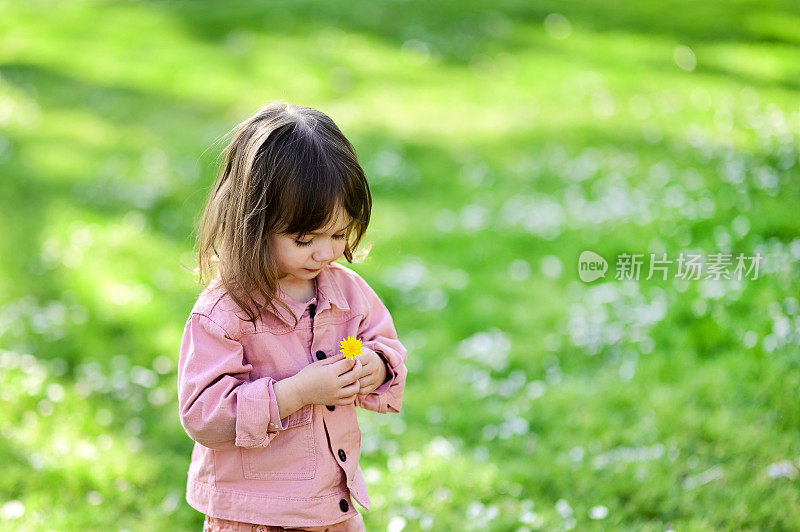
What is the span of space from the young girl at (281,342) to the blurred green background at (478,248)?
1456 mm

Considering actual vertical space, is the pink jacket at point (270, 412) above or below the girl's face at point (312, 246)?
below

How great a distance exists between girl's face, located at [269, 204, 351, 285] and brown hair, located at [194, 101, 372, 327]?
2cm

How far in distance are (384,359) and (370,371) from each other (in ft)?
0.36

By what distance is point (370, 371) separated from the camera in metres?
A: 2.55

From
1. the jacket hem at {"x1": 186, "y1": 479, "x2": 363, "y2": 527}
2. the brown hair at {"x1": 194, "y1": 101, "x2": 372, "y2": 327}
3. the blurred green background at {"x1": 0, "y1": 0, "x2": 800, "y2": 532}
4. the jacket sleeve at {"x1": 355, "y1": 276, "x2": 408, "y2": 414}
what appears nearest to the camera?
the brown hair at {"x1": 194, "y1": 101, "x2": 372, "y2": 327}

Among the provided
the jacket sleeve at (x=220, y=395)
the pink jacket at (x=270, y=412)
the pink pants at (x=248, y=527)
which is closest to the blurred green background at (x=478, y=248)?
the pink pants at (x=248, y=527)

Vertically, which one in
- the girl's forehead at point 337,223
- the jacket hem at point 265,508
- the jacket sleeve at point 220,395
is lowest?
the jacket hem at point 265,508

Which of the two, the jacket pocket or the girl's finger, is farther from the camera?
the jacket pocket

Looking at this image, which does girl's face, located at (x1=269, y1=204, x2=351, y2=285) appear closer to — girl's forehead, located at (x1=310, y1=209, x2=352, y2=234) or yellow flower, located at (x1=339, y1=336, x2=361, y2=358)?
girl's forehead, located at (x1=310, y1=209, x2=352, y2=234)

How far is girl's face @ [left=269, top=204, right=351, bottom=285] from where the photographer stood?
2.44m

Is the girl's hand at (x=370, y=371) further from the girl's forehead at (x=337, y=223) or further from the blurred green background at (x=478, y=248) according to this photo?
the blurred green background at (x=478, y=248)

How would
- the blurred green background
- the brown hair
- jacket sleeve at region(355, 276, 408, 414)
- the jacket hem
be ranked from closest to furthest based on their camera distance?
the brown hair, the jacket hem, jacket sleeve at region(355, 276, 408, 414), the blurred green background

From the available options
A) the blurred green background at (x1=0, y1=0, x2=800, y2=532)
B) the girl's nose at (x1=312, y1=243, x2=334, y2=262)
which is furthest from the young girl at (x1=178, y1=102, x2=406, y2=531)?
the blurred green background at (x1=0, y1=0, x2=800, y2=532)

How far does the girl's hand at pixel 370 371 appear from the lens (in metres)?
2.54
